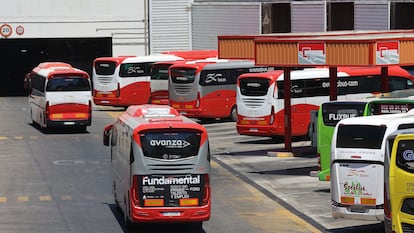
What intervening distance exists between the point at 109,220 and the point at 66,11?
46.5 m

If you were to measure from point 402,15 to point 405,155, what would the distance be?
4090 centimetres

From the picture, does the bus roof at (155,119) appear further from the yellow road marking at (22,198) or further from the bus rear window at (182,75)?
the bus rear window at (182,75)

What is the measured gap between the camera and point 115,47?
244ft

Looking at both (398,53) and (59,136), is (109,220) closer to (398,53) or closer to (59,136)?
(398,53)

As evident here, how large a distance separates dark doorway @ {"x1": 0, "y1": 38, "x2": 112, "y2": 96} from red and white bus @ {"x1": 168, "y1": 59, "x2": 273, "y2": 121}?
90.4 feet

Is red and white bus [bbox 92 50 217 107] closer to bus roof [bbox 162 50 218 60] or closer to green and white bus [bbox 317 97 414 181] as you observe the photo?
bus roof [bbox 162 50 218 60]

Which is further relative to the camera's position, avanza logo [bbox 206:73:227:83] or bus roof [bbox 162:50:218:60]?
bus roof [bbox 162:50:218:60]

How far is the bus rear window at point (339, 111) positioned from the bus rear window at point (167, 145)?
7990 mm

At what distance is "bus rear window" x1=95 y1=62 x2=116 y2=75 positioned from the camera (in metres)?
61.8

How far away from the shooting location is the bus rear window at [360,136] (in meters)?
25.6

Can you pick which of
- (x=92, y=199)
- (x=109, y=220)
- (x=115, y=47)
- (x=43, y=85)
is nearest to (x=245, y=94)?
(x=43, y=85)

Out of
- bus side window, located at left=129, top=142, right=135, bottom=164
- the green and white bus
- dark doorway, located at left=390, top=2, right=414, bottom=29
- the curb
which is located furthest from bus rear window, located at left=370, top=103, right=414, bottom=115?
dark doorway, located at left=390, top=2, right=414, bottom=29

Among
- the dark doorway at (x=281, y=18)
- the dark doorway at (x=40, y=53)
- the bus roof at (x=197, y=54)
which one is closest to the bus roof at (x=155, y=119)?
the bus roof at (x=197, y=54)

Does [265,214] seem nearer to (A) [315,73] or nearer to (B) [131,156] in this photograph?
(B) [131,156]
